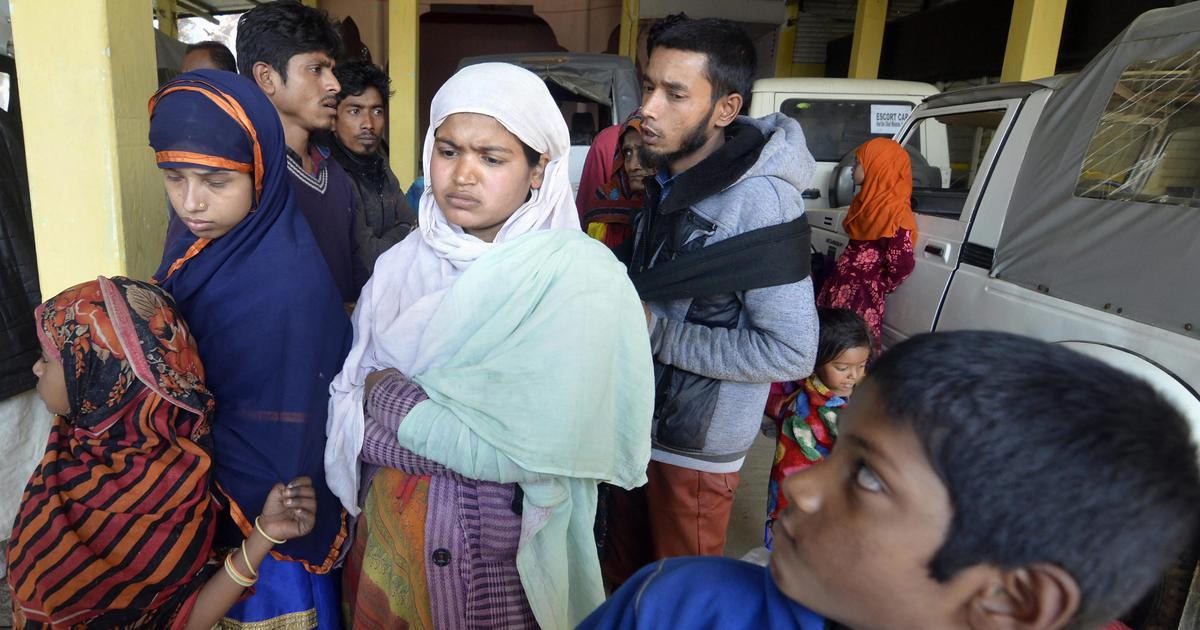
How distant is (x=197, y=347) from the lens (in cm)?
139

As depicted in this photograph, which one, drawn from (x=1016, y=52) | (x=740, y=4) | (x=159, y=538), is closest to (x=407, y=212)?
(x=159, y=538)

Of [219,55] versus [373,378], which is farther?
[219,55]

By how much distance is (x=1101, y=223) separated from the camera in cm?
246

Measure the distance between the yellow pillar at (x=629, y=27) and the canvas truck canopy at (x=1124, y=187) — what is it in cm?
887

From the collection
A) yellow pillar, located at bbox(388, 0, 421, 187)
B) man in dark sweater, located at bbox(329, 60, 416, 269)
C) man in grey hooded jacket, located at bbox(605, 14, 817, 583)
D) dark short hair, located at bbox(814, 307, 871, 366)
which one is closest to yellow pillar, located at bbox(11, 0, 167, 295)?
man in dark sweater, located at bbox(329, 60, 416, 269)

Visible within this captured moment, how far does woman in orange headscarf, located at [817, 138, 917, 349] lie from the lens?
3617mm

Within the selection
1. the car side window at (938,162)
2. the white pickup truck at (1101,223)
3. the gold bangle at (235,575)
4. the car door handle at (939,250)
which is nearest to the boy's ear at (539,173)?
the gold bangle at (235,575)

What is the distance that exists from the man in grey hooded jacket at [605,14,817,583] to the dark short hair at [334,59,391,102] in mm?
1856

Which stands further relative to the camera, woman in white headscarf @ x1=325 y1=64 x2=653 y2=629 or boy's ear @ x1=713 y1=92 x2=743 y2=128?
boy's ear @ x1=713 y1=92 x2=743 y2=128

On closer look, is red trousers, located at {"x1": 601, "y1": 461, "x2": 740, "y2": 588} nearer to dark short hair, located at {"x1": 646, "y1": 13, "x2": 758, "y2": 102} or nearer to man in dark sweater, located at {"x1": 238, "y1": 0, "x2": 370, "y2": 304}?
dark short hair, located at {"x1": 646, "y1": 13, "x2": 758, "y2": 102}

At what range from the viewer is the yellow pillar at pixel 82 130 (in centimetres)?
196

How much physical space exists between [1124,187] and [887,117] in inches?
147

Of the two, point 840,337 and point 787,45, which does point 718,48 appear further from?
point 787,45

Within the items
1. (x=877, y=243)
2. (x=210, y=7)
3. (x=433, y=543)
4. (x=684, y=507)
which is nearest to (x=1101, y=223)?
(x=877, y=243)
